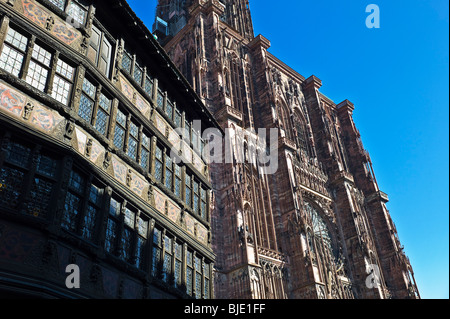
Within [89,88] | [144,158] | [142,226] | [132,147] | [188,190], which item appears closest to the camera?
[89,88]

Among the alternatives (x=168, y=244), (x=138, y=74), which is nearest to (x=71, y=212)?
(x=168, y=244)

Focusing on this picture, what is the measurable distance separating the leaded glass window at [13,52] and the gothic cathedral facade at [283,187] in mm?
16848

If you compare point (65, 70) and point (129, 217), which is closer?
point (65, 70)

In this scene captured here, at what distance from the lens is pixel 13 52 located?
8242 millimetres

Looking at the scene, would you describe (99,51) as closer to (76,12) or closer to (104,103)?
(76,12)

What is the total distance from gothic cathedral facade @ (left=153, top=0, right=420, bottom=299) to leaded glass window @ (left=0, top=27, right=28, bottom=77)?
1685 centimetres

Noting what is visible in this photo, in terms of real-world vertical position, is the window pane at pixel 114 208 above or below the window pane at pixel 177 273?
above

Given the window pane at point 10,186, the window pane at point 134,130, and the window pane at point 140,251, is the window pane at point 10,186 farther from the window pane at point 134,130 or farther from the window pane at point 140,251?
the window pane at point 134,130

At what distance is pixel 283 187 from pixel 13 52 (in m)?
23.9

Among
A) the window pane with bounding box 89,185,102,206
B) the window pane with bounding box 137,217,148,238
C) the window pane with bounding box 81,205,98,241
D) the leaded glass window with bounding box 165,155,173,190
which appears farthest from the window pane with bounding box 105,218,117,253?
the leaded glass window with bounding box 165,155,173,190

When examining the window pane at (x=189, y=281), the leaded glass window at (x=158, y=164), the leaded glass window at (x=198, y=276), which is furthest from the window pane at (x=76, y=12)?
the leaded glass window at (x=198, y=276)

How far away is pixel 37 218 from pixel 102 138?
115 inches

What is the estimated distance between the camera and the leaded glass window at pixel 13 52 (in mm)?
7983

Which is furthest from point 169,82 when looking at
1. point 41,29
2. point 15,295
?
point 15,295
